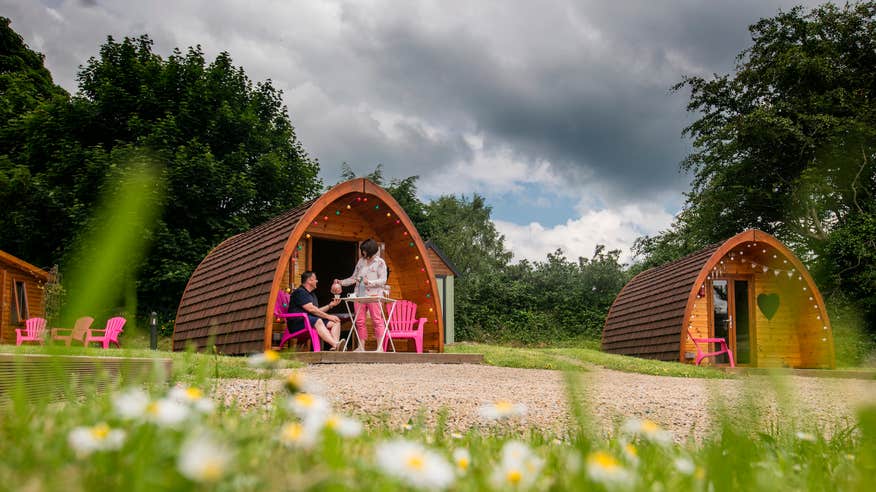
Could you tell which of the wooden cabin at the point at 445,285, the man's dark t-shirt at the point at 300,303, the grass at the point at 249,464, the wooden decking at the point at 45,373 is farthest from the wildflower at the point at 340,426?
the wooden cabin at the point at 445,285

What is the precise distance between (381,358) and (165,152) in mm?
11492

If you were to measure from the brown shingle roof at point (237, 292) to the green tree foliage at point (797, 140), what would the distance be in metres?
15.4

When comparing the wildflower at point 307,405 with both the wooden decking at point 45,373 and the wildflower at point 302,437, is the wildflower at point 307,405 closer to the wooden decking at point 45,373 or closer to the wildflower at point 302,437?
the wildflower at point 302,437

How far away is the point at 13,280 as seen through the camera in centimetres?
1844

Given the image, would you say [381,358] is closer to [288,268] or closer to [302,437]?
[288,268]

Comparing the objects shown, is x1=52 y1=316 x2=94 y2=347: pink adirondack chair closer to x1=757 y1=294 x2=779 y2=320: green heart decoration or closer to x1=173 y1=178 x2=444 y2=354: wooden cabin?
x1=173 y1=178 x2=444 y2=354: wooden cabin

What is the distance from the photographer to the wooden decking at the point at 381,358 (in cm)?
855

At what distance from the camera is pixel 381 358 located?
9148 mm

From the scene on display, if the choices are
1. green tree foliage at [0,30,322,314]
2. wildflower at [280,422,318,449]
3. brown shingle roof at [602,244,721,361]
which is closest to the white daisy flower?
wildflower at [280,422,318,449]

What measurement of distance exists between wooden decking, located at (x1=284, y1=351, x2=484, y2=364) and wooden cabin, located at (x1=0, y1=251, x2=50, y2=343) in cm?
1222

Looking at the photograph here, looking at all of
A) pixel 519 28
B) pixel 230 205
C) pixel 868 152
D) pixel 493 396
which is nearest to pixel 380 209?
pixel 519 28

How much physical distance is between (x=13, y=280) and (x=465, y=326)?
1328 cm

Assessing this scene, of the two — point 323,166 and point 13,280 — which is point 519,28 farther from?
point 13,280

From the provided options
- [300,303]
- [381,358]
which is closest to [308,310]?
[300,303]
